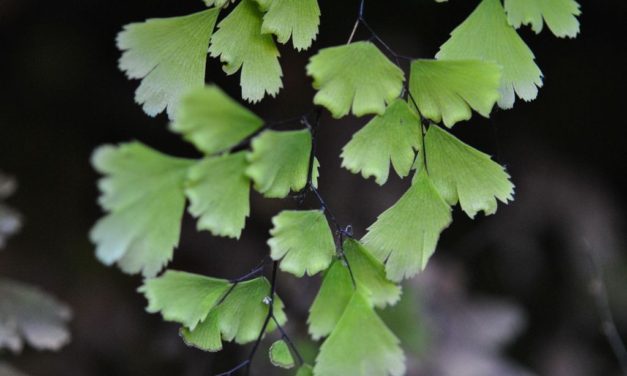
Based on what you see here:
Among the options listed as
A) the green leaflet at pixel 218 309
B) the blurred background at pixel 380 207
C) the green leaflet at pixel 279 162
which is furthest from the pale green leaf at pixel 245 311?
the blurred background at pixel 380 207

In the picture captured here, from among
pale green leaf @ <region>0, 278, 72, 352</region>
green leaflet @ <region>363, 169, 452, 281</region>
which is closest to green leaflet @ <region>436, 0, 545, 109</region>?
green leaflet @ <region>363, 169, 452, 281</region>

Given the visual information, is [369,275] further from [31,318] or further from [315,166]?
[31,318]

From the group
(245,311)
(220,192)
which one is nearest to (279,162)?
(220,192)

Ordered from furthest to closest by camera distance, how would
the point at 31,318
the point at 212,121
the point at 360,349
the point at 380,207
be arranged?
1. the point at 380,207
2. the point at 31,318
3. the point at 360,349
4. the point at 212,121

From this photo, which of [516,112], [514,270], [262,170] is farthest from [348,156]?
[514,270]

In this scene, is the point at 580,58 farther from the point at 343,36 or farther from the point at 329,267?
the point at 329,267

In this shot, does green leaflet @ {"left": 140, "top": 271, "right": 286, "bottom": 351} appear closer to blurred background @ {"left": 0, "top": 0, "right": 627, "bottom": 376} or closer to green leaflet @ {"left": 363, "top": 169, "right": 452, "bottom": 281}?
green leaflet @ {"left": 363, "top": 169, "right": 452, "bottom": 281}
